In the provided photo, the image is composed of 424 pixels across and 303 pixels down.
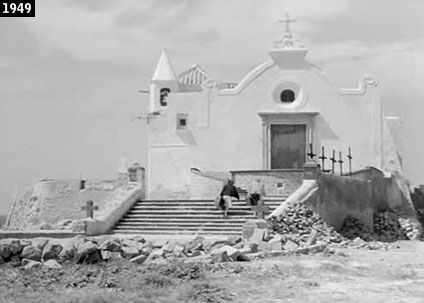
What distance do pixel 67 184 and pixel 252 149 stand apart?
800cm

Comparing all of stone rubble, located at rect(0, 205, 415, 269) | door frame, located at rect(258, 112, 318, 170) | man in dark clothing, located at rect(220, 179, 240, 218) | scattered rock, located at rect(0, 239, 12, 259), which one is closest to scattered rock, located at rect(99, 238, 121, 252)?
stone rubble, located at rect(0, 205, 415, 269)

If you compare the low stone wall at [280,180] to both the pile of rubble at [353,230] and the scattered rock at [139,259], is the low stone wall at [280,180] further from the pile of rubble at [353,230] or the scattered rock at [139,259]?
the scattered rock at [139,259]

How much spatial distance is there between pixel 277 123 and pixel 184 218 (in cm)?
1154

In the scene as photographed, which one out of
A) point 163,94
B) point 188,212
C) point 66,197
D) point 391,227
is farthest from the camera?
point 163,94

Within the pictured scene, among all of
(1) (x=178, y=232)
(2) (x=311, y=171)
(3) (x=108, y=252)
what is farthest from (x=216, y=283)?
(2) (x=311, y=171)

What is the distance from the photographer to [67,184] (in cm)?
3167

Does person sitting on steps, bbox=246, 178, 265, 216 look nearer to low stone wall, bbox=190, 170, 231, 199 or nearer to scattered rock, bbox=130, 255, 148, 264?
low stone wall, bbox=190, 170, 231, 199

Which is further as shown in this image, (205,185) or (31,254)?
(205,185)

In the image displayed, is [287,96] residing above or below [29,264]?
above

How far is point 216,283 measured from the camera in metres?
13.5

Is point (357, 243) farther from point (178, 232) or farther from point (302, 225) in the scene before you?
point (178, 232)

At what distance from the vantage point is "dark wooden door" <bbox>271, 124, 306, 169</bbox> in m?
34.6

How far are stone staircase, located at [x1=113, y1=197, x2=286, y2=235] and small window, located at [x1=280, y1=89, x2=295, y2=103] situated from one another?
9.80 meters

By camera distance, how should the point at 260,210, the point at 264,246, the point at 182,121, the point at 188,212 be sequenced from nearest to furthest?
the point at 264,246 → the point at 260,210 → the point at 188,212 → the point at 182,121
